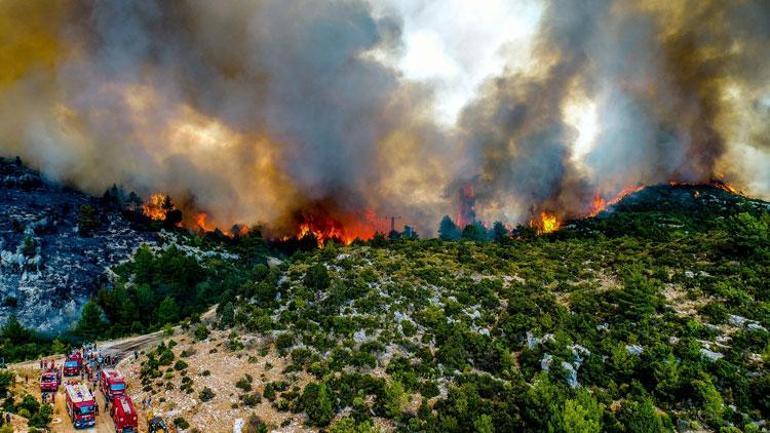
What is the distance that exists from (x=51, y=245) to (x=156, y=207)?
47428 millimetres

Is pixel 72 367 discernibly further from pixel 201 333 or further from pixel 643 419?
pixel 643 419

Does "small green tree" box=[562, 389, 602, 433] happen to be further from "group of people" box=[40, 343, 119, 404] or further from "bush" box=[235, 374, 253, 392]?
"group of people" box=[40, 343, 119, 404]

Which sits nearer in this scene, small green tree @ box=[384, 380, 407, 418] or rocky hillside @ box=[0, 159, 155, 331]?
small green tree @ box=[384, 380, 407, 418]

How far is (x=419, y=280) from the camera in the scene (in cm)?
7894

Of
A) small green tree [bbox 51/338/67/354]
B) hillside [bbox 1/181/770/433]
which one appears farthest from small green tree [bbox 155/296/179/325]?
small green tree [bbox 51/338/67/354]

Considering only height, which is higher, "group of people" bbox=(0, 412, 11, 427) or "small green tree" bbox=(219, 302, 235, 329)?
"small green tree" bbox=(219, 302, 235, 329)

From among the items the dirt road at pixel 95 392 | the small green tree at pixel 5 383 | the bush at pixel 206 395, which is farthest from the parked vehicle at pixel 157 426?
the small green tree at pixel 5 383

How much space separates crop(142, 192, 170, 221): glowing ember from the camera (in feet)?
534

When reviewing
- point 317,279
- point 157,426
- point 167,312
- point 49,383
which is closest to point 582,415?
point 157,426

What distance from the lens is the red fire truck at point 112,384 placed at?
2067 inches

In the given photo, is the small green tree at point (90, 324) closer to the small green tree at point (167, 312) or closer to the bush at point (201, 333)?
the small green tree at point (167, 312)

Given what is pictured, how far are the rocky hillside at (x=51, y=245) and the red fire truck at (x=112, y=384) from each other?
54472 millimetres

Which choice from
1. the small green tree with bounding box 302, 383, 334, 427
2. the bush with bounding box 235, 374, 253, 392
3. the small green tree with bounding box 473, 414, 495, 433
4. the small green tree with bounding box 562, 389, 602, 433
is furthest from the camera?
the bush with bounding box 235, 374, 253, 392

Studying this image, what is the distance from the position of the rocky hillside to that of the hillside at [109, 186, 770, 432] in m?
56.8
